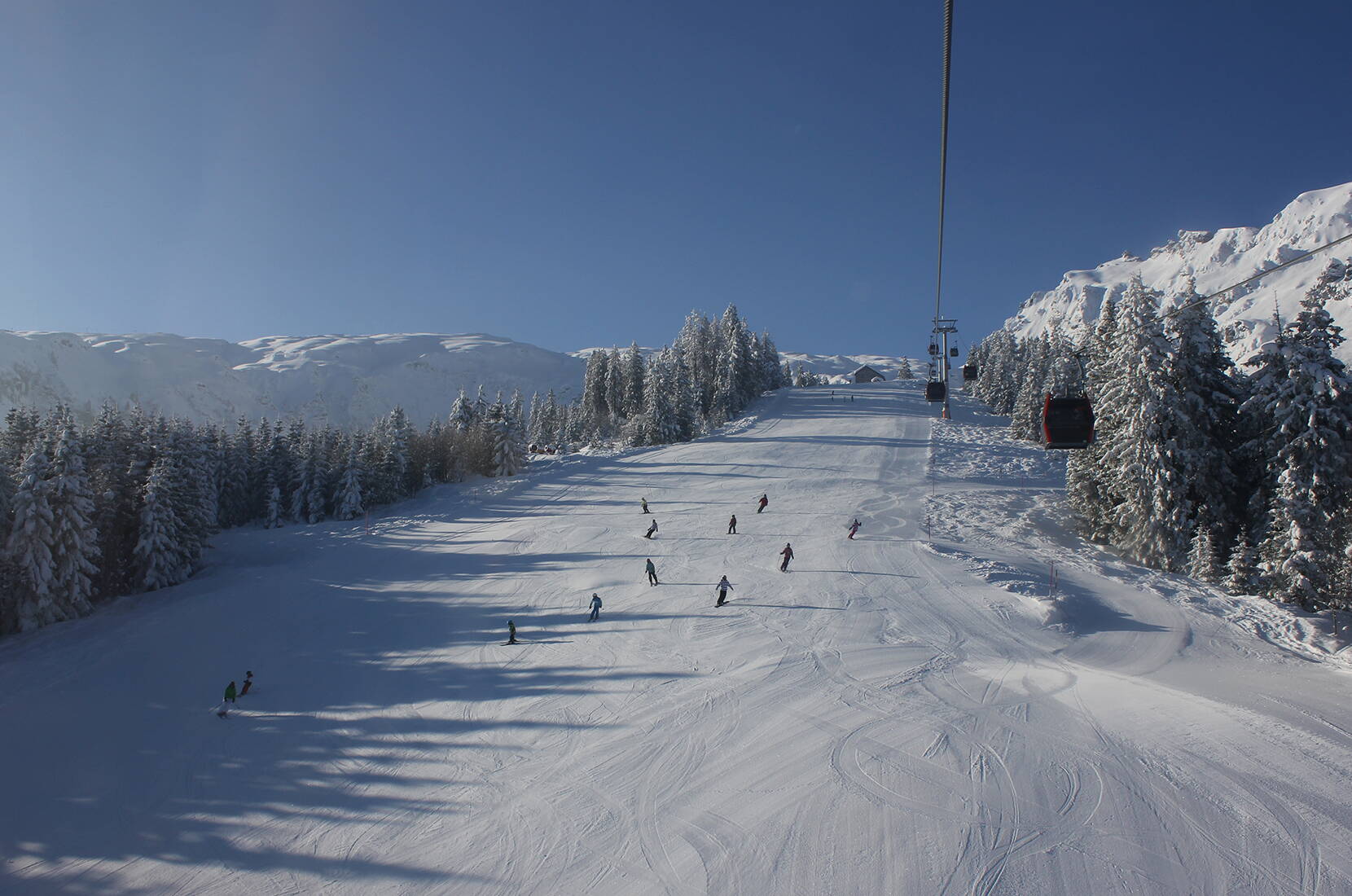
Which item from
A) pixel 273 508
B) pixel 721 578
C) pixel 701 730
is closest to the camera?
pixel 701 730

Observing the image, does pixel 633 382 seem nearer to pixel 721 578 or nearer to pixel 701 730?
pixel 721 578

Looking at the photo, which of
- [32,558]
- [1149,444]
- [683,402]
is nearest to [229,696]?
[32,558]

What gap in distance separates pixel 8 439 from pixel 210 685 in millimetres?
41666

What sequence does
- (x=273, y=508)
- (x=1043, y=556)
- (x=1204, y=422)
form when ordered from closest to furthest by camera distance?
1. (x=1204, y=422)
2. (x=1043, y=556)
3. (x=273, y=508)

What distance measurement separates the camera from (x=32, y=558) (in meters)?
29.2

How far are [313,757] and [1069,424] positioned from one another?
18.9 metres

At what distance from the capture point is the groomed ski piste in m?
9.70

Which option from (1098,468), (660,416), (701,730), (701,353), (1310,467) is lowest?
(701,730)

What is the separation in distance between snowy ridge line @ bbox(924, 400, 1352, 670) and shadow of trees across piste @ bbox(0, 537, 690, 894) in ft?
45.3

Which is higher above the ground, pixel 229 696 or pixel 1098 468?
pixel 1098 468

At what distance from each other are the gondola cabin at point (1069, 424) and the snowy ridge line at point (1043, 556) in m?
Result: 9.73

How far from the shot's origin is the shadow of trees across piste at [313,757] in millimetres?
11711

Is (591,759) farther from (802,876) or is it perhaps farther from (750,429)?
(750,429)

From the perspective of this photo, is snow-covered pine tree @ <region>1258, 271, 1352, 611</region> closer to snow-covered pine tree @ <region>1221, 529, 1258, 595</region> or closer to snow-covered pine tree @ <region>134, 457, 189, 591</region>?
snow-covered pine tree @ <region>1221, 529, 1258, 595</region>
